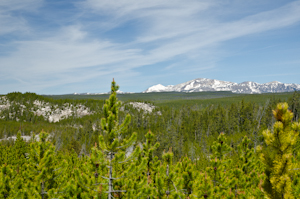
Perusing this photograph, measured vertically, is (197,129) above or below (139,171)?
below

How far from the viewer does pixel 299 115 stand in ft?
252

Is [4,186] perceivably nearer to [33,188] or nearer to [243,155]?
[33,188]

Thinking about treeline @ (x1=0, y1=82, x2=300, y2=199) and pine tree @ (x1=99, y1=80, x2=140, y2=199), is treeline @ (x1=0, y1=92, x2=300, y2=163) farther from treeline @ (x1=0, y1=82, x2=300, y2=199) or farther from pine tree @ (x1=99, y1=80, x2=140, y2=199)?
pine tree @ (x1=99, y1=80, x2=140, y2=199)

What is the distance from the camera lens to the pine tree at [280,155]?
443cm

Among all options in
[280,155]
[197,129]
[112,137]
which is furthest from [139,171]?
[197,129]

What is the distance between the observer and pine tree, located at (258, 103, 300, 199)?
14.5 feet

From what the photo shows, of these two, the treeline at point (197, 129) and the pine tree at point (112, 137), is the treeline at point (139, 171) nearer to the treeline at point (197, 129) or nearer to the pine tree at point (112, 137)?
the pine tree at point (112, 137)

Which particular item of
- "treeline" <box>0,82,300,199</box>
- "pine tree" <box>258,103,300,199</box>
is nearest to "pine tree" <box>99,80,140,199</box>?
"treeline" <box>0,82,300,199</box>

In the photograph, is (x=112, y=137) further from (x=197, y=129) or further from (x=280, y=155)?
(x=197, y=129)

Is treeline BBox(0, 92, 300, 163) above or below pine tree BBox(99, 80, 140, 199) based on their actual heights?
below

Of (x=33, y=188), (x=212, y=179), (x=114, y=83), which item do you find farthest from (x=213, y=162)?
(x=33, y=188)

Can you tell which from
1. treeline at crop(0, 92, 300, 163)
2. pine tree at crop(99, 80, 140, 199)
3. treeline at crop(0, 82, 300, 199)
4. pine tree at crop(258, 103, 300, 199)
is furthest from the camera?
treeline at crop(0, 92, 300, 163)

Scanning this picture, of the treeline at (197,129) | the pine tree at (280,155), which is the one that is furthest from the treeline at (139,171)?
the treeline at (197,129)

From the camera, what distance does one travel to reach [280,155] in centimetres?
465
